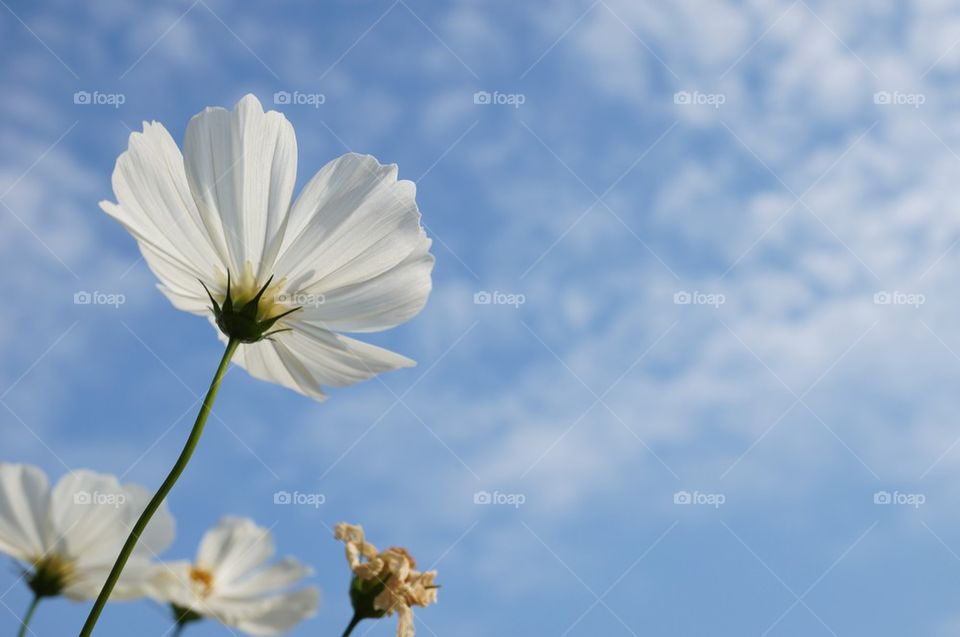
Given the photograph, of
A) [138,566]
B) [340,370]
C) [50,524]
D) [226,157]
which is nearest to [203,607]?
[138,566]

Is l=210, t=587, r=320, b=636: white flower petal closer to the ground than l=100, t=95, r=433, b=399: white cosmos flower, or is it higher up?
closer to the ground

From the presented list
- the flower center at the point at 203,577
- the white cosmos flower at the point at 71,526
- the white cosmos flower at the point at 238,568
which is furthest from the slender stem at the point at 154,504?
the flower center at the point at 203,577

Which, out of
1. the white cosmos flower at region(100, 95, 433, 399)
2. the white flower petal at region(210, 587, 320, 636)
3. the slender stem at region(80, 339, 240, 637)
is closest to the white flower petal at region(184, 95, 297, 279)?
the white cosmos flower at region(100, 95, 433, 399)

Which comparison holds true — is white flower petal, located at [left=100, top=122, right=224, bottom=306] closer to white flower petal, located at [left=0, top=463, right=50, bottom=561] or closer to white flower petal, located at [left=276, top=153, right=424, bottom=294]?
white flower petal, located at [left=276, top=153, right=424, bottom=294]

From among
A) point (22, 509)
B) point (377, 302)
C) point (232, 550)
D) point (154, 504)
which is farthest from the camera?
point (232, 550)

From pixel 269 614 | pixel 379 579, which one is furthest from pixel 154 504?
pixel 379 579
